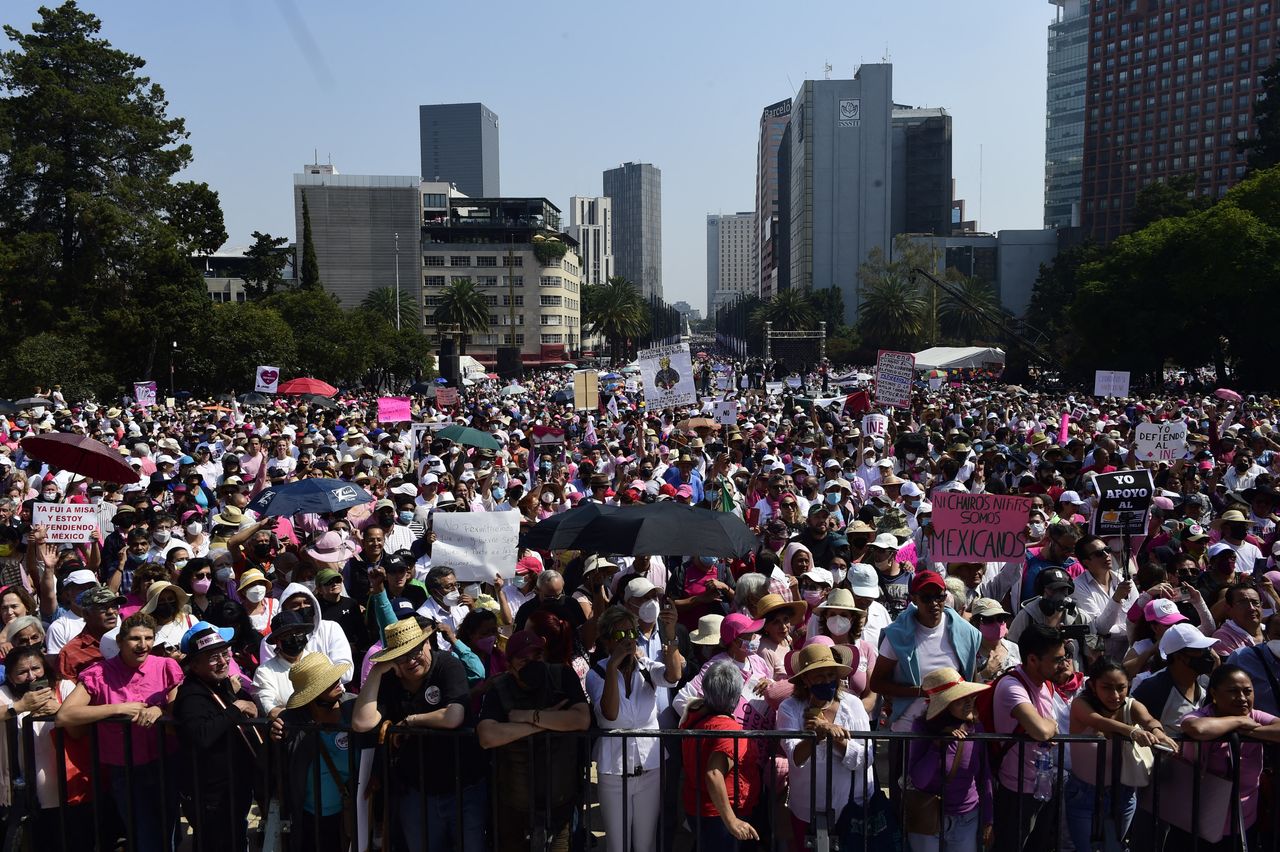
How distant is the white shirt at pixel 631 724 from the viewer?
5.04 m

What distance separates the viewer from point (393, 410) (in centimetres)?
1959

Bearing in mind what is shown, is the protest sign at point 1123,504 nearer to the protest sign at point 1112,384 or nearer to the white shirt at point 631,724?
the white shirt at point 631,724

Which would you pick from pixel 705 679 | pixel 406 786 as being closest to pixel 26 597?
pixel 406 786

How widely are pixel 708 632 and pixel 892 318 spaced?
8487cm

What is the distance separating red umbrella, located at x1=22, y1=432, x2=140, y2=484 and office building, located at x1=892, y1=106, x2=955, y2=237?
156517 mm

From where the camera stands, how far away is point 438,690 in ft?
16.0

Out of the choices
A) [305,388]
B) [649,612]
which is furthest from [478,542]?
[305,388]

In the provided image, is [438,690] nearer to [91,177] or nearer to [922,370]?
[91,177]

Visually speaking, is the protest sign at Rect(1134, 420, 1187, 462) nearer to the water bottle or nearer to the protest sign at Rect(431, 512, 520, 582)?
the protest sign at Rect(431, 512, 520, 582)

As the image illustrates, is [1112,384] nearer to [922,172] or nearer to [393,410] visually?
[393,410]

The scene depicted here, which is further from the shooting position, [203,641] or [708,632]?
[708,632]

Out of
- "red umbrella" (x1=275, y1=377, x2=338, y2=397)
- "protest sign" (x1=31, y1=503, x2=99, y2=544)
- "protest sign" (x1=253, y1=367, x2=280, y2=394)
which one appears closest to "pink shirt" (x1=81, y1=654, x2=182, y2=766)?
"protest sign" (x1=31, y1=503, x2=99, y2=544)

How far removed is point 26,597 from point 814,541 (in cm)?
560

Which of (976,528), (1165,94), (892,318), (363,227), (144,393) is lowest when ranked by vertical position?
(976,528)
